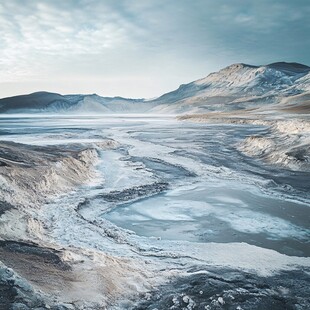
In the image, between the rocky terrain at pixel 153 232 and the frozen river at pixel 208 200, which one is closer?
the rocky terrain at pixel 153 232

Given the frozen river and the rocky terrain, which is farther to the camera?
the frozen river

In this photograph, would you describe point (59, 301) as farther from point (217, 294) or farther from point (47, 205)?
point (47, 205)

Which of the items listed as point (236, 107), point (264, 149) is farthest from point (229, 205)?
point (236, 107)

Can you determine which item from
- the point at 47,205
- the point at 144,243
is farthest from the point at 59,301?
the point at 47,205

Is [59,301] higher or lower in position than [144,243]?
higher

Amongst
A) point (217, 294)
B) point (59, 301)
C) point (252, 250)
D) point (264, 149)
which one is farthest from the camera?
point (264, 149)

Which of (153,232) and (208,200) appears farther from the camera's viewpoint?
(208,200)

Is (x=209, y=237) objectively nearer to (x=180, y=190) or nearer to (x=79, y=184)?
(x=180, y=190)

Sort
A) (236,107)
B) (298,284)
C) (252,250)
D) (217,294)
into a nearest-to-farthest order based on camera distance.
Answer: (217,294) → (298,284) → (252,250) → (236,107)

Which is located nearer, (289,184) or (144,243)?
(144,243)
